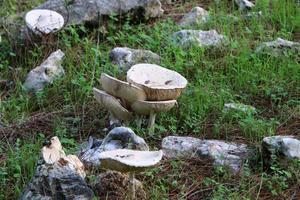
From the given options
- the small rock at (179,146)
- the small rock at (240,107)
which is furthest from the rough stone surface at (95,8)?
the small rock at (179,146)

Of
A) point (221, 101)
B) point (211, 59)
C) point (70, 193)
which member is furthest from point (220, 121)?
point (70, 193)

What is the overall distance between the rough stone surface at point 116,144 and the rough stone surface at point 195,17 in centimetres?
211

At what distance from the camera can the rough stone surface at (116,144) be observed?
3764 millimetres

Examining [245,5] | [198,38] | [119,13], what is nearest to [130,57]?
[198,38]

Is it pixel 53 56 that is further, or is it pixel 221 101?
pixel 53 56

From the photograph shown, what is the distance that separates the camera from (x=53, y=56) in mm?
5172

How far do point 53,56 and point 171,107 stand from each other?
145 cm

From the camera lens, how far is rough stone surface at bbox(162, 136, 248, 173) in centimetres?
386

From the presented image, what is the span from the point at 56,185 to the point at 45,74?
172 centimetres

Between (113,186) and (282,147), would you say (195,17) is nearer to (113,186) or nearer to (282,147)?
(282,147)

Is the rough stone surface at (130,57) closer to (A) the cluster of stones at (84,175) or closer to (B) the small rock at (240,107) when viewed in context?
(B) the small rock at (240,107)

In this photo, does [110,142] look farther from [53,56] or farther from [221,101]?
[53,56]

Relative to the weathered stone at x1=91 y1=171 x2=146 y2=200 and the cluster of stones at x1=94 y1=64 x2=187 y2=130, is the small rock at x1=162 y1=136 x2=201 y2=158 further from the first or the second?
the weathered stone at x1=91 y1=171 x2=146 y2=200

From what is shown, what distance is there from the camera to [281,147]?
3.73 m
